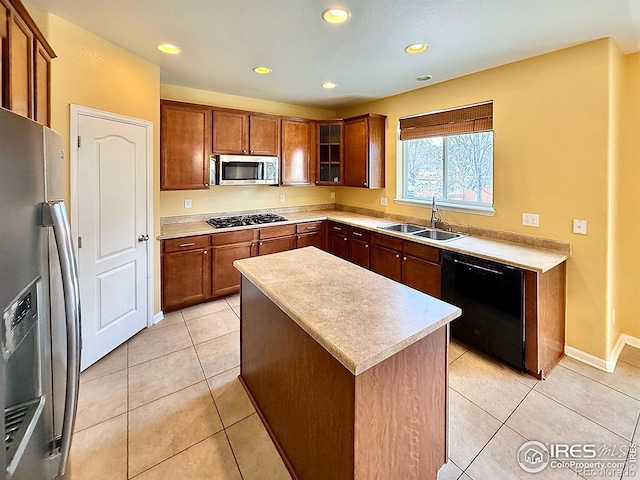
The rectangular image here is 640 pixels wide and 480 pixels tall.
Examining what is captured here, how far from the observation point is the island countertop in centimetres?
121

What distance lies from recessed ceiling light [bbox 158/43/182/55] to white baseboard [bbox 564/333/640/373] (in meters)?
4.21

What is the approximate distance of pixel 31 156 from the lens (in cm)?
80

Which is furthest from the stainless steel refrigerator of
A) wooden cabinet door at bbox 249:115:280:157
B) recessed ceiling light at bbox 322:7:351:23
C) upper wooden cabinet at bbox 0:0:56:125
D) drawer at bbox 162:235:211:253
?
wooden cabinet door at bbox 249:115:280:157

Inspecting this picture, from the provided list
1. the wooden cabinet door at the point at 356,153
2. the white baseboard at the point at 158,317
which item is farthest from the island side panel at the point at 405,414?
the wooden cabinet door at the point at 356,153

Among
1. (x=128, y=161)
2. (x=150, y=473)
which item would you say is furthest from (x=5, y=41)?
(x=150, y=473)

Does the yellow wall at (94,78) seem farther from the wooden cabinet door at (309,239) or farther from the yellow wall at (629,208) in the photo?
the yellow wall at (629,208)

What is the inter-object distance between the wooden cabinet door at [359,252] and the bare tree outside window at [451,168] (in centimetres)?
92

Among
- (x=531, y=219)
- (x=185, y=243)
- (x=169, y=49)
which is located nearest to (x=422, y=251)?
(x=531, y=219)

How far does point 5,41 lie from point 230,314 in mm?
2823

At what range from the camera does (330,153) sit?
15.8 ft

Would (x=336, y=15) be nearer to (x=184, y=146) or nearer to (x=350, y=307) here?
(x=350, y=307)

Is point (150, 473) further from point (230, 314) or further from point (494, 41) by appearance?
point (494, 41)

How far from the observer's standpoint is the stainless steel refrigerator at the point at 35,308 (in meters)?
0.67

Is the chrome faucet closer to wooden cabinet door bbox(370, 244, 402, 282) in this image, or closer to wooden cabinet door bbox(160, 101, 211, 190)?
wooden cabinet door bbox(370, 244, 402, 282)
